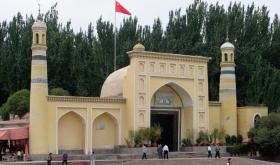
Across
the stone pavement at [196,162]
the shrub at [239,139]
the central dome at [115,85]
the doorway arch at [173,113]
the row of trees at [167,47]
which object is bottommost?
the stone pavement at [196,162]

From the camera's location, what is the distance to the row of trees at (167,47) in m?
45.9

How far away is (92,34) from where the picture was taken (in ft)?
165

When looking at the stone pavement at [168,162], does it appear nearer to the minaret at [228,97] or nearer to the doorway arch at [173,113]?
the doorway arch at [173,113]

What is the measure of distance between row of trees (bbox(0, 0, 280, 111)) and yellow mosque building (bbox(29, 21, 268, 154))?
7.67m

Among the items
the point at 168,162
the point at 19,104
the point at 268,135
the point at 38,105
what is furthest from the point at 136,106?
the point at 19,104

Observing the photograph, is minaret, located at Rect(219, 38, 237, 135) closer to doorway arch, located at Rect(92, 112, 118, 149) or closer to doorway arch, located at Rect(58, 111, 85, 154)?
doorway arch, located at Rect(92, 112, 118, 149)

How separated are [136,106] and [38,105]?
6.07 meters

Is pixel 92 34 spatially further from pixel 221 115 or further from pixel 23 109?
pixel 221 115

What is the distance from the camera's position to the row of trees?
45875 millimetres

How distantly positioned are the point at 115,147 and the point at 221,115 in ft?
26.7

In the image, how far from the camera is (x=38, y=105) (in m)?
30.6

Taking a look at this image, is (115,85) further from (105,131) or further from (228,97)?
(228,97)

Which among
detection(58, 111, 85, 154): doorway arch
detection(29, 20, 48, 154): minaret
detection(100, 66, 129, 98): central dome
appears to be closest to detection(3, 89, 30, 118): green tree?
detection(100, 66, 129, 98): central dome

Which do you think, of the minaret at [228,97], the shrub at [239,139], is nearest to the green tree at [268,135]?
the shrub at [239,139]
